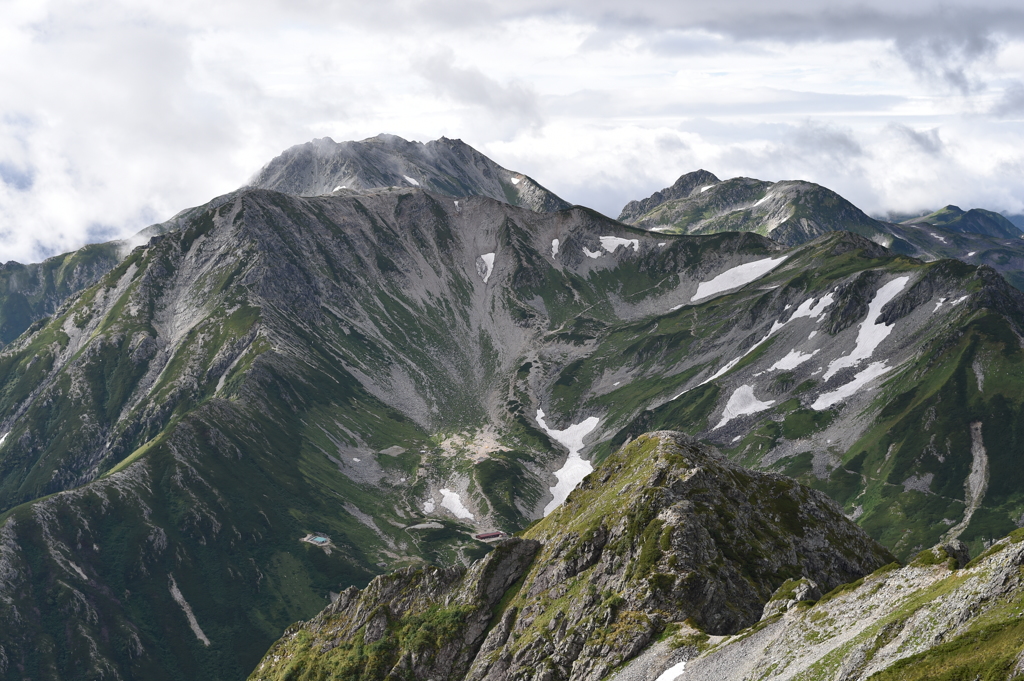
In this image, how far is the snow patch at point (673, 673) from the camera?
78.2 m

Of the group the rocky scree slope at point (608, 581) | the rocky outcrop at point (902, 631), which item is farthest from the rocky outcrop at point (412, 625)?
the rocky outcrop at point (902, 631)

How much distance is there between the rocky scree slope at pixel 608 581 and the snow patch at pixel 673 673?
7.41 m

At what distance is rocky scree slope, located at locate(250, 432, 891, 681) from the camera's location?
305ft

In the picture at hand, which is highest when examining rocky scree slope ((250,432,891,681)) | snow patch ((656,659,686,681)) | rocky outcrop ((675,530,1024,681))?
rocky scree slope ((250,432,891,681))

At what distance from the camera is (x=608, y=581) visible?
9969 cm

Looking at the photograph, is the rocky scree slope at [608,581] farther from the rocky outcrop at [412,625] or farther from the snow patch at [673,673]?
the snow patch at [673,673]

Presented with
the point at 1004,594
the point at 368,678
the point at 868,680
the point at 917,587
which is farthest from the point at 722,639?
the point at 368,678

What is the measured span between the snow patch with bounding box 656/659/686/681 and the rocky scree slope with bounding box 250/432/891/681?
741cm

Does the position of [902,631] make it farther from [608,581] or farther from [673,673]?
[608,581]

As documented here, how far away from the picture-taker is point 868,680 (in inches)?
2164

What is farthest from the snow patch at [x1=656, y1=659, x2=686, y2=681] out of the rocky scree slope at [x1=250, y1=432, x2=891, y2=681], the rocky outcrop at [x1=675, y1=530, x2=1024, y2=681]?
the rocky scree slope at [x1=250, y1=432, x2=891, y2=681]

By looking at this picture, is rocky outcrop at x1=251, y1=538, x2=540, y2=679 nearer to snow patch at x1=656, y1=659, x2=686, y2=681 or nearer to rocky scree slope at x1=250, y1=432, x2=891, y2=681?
rocky scree slope at x1=250, y1=432, x2=891, y2=681

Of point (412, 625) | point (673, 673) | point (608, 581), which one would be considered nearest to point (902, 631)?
point (673, 673)

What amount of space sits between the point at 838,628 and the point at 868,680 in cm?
1424
